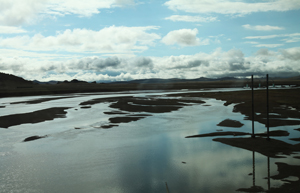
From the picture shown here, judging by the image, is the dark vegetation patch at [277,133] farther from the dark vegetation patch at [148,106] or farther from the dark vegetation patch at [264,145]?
the dark vegetation patch at [148,106]

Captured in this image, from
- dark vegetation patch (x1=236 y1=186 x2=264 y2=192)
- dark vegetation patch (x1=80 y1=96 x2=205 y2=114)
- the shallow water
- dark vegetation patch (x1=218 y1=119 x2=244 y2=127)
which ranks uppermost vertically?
dark vegetation patch (x1=80 y1=96 x2=205 y2=114)

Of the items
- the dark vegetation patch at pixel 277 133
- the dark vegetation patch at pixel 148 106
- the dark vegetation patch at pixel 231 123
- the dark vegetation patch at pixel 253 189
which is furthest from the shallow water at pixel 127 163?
the dark vegetation patch at pixel 148 106

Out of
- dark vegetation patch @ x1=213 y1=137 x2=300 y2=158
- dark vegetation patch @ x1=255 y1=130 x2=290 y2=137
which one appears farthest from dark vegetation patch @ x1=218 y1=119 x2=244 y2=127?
dark vegetation patch @ x1=213 y1=137 x2=300 y2=158

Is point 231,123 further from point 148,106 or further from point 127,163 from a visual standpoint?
point 148,106

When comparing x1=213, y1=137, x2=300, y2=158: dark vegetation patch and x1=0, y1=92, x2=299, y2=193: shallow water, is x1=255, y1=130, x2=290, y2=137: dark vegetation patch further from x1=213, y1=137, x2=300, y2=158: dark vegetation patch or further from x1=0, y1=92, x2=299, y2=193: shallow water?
x1=213, y1=137, x2=300, y2=158: dark vegetation patch

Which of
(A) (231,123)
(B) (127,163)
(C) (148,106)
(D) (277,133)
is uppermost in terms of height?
(C) (148,106)

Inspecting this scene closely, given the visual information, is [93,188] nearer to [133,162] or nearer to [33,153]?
[133,162]

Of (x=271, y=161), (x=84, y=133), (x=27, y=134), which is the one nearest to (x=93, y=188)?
(x=271, y=161)

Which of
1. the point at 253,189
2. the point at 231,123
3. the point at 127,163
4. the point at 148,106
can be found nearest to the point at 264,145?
the point at 253,189

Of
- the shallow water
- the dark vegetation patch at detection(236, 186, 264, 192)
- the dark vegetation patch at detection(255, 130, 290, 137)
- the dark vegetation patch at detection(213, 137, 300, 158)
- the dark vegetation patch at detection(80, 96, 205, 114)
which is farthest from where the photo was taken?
the dark vegetation patch at detection(80, 96, 205, 114)
